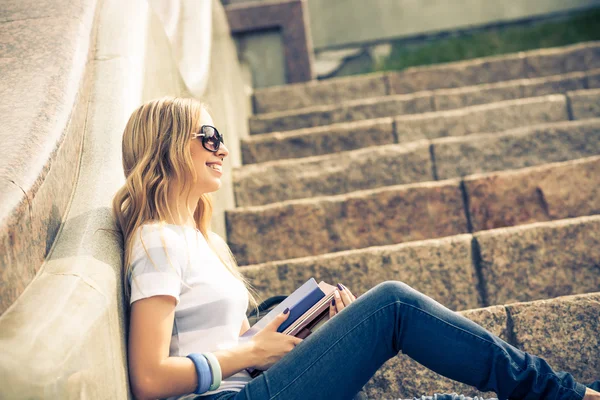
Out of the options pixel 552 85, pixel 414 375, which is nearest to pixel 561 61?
pixel 552 85

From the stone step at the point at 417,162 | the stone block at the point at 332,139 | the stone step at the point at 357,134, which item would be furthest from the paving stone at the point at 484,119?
the stone step at the point at 417,162

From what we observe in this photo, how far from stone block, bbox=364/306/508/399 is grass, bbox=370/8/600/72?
6.16 m

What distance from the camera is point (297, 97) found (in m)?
5.50

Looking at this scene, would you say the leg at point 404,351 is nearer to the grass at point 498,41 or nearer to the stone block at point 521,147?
the stone block at point 521,147

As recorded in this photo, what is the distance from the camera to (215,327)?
1.96 metres

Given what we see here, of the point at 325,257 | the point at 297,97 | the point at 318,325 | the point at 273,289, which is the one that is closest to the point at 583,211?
the point at 325,257

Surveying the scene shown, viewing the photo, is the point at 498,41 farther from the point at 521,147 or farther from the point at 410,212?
the point at 410,212

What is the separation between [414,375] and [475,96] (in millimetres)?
3015

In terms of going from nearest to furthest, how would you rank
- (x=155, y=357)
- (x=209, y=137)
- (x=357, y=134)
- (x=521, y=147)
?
(x=155, y=357) → (x=209, y=137) → (x=521, y=147) → (x=357, y=134)

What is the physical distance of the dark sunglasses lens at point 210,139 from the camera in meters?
2.16

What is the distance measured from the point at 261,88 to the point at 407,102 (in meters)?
1.46

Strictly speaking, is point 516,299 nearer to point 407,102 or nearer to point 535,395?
point 535,395

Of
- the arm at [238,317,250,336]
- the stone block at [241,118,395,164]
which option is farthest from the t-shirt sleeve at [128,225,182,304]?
the stone block at [241,118,395,164]

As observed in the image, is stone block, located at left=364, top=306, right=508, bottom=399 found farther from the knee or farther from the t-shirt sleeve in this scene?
the t-shirt sleeve
